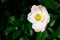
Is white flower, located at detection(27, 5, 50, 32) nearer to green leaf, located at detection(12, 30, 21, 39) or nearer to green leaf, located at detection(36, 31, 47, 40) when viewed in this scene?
green leaf, located at detection(36, 31, 47, 40)

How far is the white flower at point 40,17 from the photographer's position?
1672 mm

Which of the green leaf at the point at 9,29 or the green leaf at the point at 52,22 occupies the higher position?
the green leaf at the point at 52,22

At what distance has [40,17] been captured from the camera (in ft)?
5.63

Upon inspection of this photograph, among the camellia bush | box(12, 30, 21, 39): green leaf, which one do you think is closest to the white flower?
the camellia bush

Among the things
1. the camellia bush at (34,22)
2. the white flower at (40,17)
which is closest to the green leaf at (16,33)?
the camellia bush at (34,22)

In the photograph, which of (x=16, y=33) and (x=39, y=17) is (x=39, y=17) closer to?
(x=39, y=17)

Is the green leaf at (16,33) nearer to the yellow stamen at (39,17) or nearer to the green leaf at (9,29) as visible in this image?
the green leaf at (9,29)

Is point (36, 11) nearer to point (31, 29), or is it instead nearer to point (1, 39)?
point (31, 29)

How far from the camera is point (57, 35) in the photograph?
170cm

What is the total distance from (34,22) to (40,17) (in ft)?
0.21

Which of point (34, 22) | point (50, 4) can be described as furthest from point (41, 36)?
point (50, 4)

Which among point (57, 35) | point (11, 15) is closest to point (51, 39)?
point (57, 35)

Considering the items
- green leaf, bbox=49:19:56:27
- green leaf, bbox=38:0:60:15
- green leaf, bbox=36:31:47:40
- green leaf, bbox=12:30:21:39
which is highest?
green leaf, bbox=38:0:60:15

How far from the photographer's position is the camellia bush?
1678 millimetres
